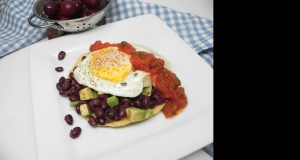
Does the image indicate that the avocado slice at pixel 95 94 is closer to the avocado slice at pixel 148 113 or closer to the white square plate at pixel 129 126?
the white square plate at pixel 129 126

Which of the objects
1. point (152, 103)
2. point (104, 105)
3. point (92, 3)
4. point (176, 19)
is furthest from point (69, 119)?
point (176, 19)

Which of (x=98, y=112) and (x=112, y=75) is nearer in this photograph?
(x=98, y=112)

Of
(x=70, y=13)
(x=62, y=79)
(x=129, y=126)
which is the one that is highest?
(x=70, y=13)

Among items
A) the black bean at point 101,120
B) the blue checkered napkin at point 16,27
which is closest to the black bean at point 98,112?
the black bean at point 101,120

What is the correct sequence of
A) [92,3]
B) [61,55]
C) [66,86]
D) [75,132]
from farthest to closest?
[92,3] < [61,55] < [66,86] < [75,132]

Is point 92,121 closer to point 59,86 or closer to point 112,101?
point 112,101
